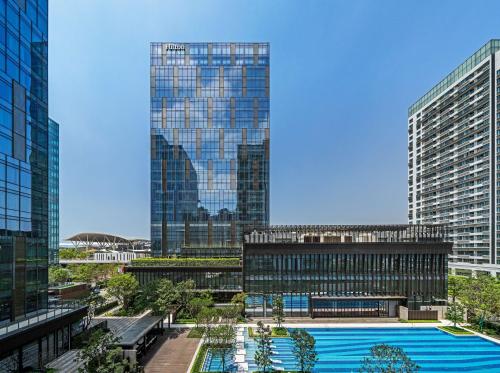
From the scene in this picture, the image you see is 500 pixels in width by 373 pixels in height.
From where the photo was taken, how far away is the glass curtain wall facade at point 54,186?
86.6 meters

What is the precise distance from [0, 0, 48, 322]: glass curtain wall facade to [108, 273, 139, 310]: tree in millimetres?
19075

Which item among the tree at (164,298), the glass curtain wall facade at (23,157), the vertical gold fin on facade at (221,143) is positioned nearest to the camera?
the glass curtain wall facade at (23,157)

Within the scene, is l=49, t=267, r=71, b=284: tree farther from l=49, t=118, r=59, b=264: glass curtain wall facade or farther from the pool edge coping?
the pool edge coping

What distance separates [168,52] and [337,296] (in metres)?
61.8

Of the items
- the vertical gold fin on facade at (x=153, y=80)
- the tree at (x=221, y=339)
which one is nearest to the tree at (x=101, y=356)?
the tree at (x=221, y=339)

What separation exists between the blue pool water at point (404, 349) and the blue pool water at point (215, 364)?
1.83 metres

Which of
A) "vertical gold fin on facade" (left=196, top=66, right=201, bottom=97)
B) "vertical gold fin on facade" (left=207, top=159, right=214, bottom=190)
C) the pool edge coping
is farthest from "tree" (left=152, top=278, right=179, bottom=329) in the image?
"vertical gold fin on facade" (left=196, top=66, right=201, bottom=97)

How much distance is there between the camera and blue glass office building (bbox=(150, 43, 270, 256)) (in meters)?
72.2

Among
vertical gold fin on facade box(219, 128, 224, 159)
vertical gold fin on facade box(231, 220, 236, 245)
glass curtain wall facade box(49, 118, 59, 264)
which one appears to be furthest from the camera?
glass curtain wall facade box(49, 118, 59, 264)

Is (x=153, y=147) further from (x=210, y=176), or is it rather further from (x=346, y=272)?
(x=346, y=272)

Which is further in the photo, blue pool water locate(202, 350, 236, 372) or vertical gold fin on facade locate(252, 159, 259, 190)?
vertical gold fin on facade locate(252, 159, 259, 190)

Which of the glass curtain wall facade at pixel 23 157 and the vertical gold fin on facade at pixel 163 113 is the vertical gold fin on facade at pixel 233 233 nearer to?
the vertical gold fin on facade at pixel 163 113

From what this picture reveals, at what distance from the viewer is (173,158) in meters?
72.9

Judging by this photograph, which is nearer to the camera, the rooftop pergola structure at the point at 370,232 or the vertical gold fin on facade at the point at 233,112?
the rooftop pergola structure at the point at 370,232
